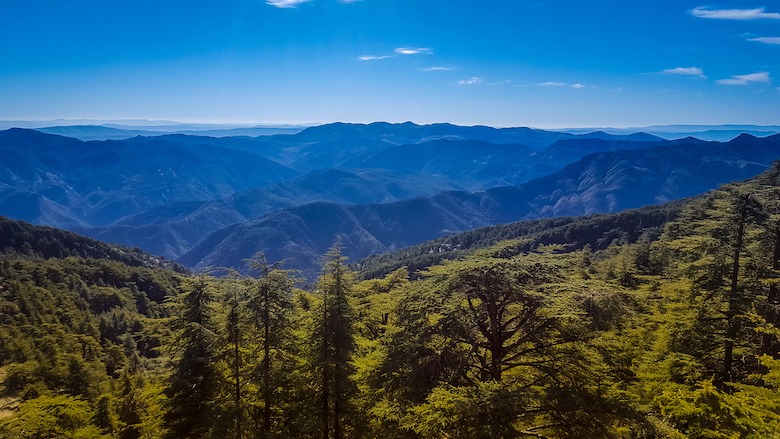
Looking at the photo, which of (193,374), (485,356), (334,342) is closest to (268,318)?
(334,342)

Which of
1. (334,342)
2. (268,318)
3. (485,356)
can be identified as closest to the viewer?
(485,356)

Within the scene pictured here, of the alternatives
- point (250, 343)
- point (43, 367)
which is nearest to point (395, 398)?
point (250, 343)

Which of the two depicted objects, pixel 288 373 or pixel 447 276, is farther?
pixel 288 373

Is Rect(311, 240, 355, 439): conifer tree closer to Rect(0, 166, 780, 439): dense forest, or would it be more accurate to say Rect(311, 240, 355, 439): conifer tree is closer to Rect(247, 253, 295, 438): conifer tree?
Rect(0, 166, 780, 439): dense forest

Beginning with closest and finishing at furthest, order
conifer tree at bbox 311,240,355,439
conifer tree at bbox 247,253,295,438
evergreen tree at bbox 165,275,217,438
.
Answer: conifer tree at bbox 247,253,295,438 → conifer tree at bbox 311,240,355,439 → evergreen tree at bbox 165,275,217,438

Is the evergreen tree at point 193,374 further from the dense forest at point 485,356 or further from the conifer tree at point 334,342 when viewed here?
the conifer tree at point 334,342

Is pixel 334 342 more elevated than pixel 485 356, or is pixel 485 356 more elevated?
pixel 334 342

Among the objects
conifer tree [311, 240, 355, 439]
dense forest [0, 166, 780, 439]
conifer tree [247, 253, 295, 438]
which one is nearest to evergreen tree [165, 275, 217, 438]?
dense forest [0, 166, 780, 439]

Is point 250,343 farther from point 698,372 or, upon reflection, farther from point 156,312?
point 156,312

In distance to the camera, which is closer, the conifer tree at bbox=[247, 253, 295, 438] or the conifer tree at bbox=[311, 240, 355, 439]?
the conifer tree at bbox=[247, 253, 295, 438]

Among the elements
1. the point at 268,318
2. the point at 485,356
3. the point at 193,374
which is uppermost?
the point at 268,318

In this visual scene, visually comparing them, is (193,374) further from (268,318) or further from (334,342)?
(334,342)
